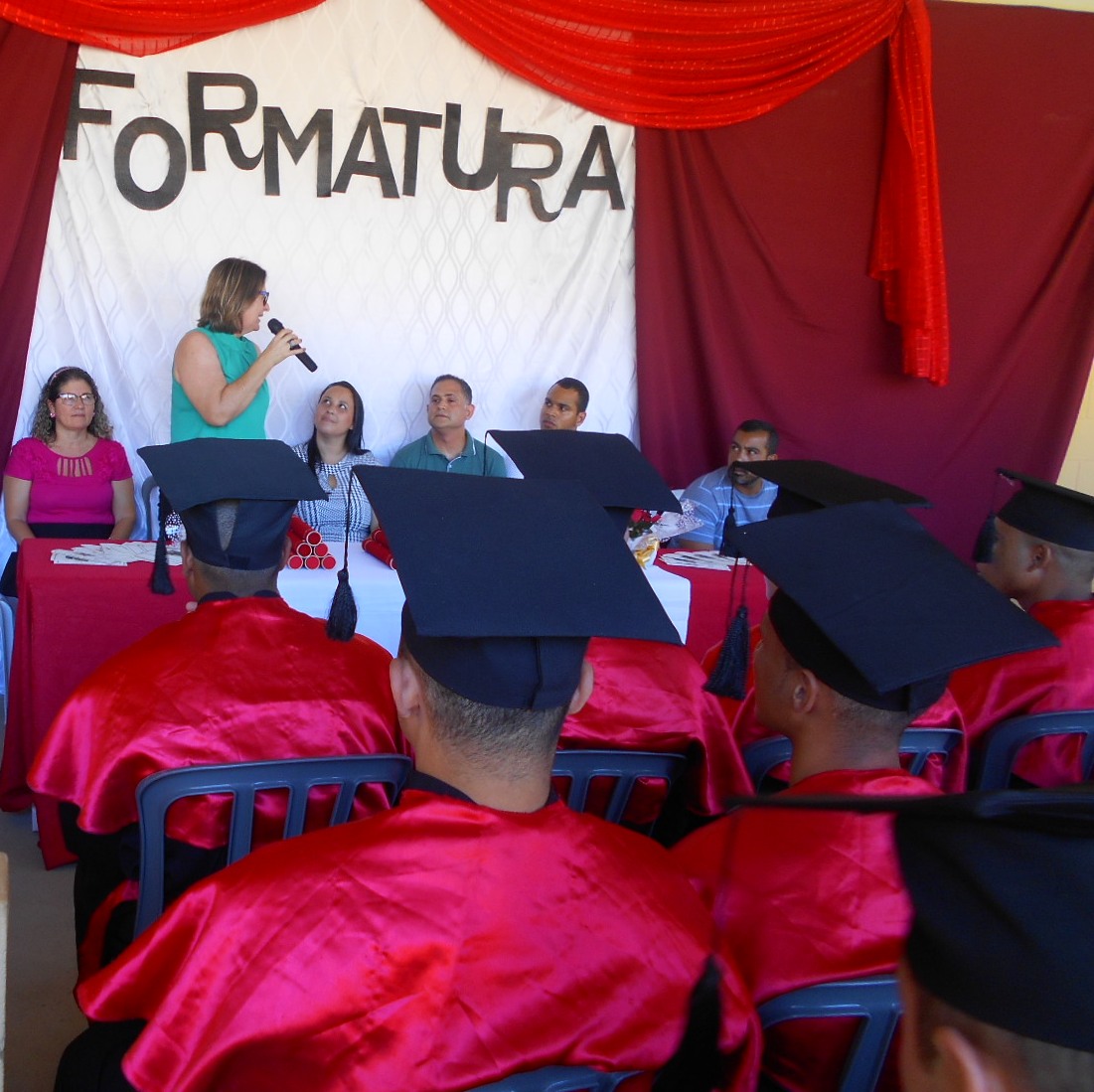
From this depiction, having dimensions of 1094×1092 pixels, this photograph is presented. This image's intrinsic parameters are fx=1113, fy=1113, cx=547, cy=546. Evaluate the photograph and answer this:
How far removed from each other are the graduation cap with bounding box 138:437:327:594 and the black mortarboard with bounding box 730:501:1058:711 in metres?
0.90

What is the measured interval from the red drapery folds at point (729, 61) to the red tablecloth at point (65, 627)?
2.64 m

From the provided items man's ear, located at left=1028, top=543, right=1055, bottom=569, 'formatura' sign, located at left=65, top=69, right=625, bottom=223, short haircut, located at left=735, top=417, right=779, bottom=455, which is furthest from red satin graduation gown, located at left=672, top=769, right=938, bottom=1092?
'formatura' sign, located at left=65, top=69, right=625, bottom=223

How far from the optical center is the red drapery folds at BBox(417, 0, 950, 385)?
4.35m

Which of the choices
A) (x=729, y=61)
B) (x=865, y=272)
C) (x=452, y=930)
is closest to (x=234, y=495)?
(x=452, y=930)

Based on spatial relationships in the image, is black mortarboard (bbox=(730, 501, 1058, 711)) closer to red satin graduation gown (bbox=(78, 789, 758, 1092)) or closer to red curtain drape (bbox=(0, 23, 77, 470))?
red satin graduation gown (bbox=(78, 789, 758, 1092))

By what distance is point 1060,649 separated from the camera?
227 centimetres

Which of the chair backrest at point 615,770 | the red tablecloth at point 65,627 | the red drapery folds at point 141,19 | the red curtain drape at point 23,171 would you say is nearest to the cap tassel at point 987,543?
the chair backrest at point 615,770

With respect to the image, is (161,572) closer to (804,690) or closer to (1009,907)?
(804,690)

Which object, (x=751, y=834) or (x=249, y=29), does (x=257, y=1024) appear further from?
(x=249, y=29)

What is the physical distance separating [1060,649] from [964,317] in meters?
3.12

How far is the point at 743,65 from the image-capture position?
14.9 ft

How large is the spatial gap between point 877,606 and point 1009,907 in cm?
92

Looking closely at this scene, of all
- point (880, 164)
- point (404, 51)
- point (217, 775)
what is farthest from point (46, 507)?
point (880, 164)

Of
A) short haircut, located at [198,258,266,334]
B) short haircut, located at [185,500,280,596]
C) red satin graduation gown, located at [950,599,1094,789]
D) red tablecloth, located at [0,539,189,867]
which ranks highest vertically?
short haircut, located at [198,258,266,334]
